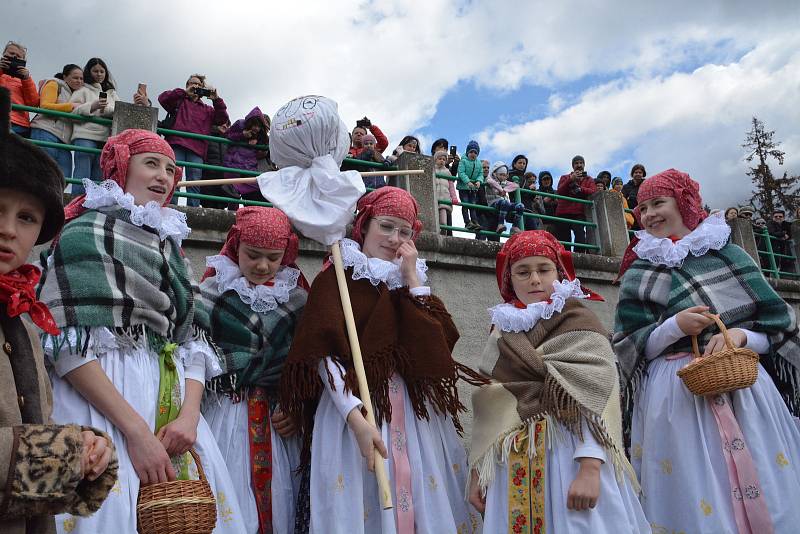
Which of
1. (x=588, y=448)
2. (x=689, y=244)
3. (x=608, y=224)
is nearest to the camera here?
(x=588, y=448)

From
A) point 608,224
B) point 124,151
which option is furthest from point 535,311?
point 608,224

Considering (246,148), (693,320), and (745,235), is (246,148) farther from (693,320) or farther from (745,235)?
(745,235)

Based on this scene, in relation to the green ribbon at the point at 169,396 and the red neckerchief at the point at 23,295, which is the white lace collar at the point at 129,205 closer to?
the green ribbon at the point at 169,396

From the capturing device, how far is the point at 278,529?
11.2 feet

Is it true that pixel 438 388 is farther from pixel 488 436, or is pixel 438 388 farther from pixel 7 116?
pixel 7 116

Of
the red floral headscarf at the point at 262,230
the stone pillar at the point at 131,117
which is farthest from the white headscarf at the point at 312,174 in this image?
the stone pillar at the point at 131,117

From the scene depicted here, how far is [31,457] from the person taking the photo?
70.2 inches

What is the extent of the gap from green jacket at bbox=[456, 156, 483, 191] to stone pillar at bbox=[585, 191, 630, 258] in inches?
72.5

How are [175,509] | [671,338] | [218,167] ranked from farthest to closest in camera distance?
[218,167], [671,338], [175,509]

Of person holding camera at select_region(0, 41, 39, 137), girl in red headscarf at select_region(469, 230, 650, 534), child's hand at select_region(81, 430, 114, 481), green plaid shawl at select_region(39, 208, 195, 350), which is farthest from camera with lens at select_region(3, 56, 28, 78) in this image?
child's hand at select_region(81, 430, 114, 481)

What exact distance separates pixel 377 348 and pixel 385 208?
2.48 feet

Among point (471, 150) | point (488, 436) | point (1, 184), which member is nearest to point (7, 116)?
point (1, 184)

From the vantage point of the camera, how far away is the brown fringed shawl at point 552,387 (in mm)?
3328

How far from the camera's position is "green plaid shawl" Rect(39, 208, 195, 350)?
2.85m
